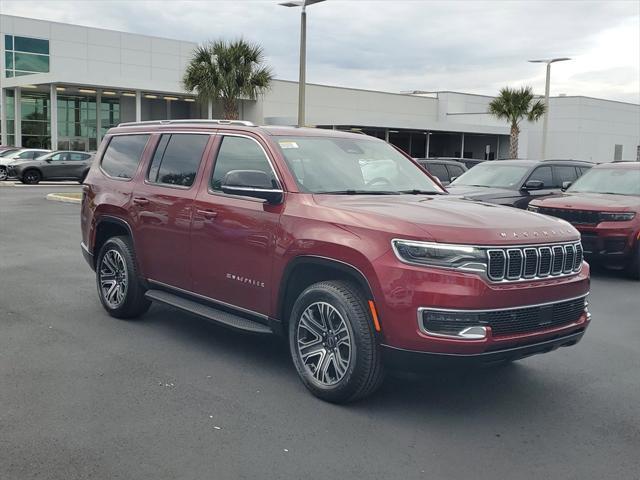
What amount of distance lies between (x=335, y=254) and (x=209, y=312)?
1.52 meters

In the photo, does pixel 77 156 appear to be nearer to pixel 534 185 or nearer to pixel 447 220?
pixel 534 185

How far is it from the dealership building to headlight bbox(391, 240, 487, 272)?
122 feet

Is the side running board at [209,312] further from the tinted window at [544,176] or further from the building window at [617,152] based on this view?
the building window at [617,152]

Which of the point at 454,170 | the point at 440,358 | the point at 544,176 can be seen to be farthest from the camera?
the point at 454,170

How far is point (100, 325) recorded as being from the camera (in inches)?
267

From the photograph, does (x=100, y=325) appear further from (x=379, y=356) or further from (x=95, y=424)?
(x=379, y=356)

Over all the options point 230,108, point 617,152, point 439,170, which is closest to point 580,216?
point 439,170

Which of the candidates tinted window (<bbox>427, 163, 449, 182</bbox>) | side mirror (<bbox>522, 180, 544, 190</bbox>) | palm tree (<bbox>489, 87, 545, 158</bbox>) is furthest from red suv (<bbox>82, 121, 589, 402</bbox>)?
palm tree (<bbox>489, 87, 545, 158</bbox>)

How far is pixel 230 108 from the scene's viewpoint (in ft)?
102

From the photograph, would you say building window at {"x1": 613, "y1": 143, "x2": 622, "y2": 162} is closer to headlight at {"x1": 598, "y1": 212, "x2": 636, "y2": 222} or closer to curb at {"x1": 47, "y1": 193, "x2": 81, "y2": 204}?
curb at {"x1": 47, "y1": 193, "x2": 81, "y2": 204}

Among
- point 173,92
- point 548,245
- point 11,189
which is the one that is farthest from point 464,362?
point 173,92

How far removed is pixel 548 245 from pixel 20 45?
2187 inches

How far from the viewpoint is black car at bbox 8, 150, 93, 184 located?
102ft

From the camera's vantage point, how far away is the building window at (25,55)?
2031 inches
